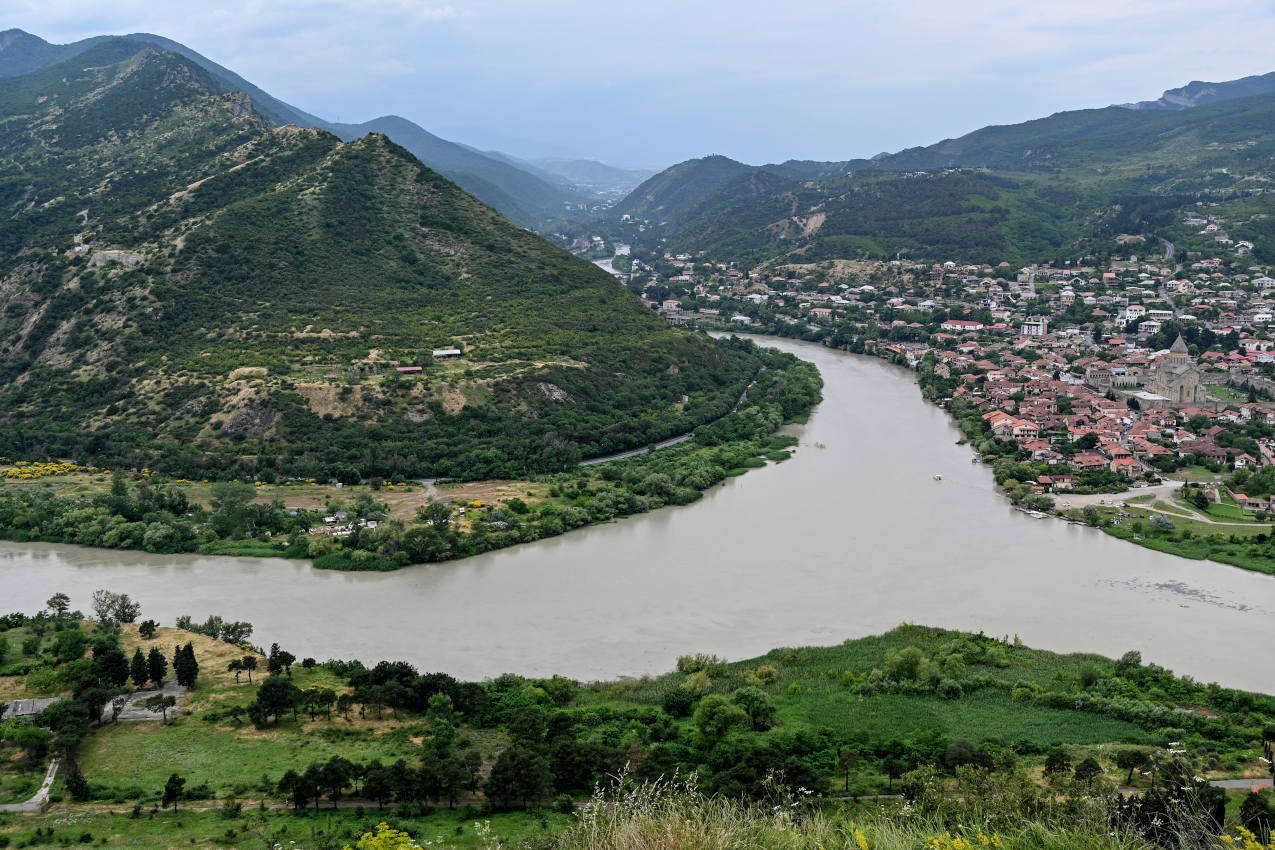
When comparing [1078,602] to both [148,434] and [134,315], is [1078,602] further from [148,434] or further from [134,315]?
[134,315]

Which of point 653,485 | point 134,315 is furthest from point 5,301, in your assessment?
point 653,485

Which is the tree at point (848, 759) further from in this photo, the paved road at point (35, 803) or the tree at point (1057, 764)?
the paved road at point (35, 803)

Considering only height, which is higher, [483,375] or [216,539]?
[483,375]

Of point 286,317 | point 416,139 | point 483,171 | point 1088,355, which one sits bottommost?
point 1088,355

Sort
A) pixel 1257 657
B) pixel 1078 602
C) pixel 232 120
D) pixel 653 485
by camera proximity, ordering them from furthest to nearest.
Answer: pixel 232 120 < pixel 653 485 < pixel 1078 602 < pixel 1257 657

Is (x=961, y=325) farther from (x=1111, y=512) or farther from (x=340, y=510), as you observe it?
(x=340, y=510)

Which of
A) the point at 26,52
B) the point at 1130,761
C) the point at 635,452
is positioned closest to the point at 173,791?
the point at 1130,761

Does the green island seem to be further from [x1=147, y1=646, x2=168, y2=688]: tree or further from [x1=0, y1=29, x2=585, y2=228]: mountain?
[x1=0, y1=29, x2=585, y2=228]: mountain
